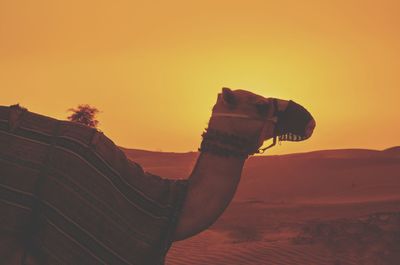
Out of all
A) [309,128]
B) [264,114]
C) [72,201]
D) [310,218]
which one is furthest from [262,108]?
[310,218]

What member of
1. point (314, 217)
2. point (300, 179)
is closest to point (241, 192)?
point (300, 179)

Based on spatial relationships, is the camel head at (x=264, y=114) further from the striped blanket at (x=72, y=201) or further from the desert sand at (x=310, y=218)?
the desert sand at (x=310, y=218)

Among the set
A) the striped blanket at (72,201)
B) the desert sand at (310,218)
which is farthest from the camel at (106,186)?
the desert sand at (310,218)

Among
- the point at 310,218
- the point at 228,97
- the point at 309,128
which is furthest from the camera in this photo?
the point at 310,218

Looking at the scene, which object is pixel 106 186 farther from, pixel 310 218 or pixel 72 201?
pixel 310 218

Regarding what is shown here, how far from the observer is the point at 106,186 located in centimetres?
368

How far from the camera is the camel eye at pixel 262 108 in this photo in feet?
12.8

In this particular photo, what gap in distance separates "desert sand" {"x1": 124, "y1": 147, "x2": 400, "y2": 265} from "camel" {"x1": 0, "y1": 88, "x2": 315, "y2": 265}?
2.57 m

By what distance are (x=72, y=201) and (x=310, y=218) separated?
14495 mm

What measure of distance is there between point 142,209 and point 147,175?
0.22 m

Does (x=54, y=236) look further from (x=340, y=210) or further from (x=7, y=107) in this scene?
(x=340, y=210)

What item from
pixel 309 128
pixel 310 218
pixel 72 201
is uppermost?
pixel 309 128

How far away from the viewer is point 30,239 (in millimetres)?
3543

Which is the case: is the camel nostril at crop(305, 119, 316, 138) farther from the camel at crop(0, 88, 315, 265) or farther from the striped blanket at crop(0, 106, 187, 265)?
the striped blanket at crop(0, 106, 187, 265)
